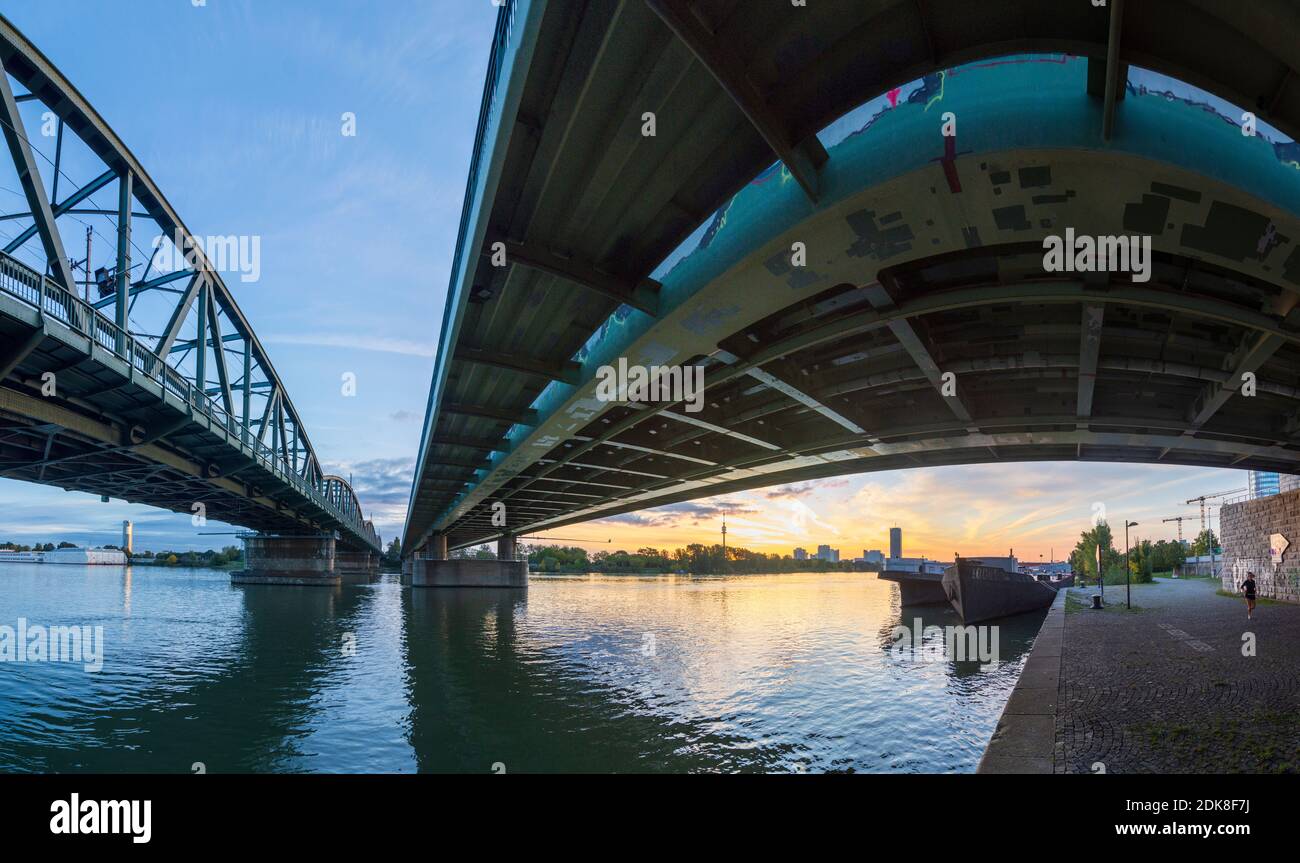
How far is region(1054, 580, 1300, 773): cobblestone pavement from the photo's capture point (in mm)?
6957

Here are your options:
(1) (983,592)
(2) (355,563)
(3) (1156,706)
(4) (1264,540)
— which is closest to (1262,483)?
(4) (1264,540)

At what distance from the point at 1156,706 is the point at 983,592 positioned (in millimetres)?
29387

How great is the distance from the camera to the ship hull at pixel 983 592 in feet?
112

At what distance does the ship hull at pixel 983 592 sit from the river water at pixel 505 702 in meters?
4.88

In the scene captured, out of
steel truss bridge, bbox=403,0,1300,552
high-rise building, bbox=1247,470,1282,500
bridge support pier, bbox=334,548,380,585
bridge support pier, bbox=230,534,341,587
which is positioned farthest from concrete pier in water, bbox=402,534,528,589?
high-rise building, bbox=1247,470,1282,500

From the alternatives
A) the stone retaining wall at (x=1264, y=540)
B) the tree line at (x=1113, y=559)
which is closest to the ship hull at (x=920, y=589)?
the tree line at (x=1113, y=559)

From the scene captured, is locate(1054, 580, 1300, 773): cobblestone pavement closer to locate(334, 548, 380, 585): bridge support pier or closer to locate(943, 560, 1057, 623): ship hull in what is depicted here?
locate(943, 560, 1057, 623): ship hull

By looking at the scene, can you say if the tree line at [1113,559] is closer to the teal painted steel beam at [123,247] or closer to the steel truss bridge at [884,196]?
the steel truss bridge at [884,196]

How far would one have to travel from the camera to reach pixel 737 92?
5.77 metres

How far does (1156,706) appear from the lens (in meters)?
9.37

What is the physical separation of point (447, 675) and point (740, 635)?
46.2 ft
